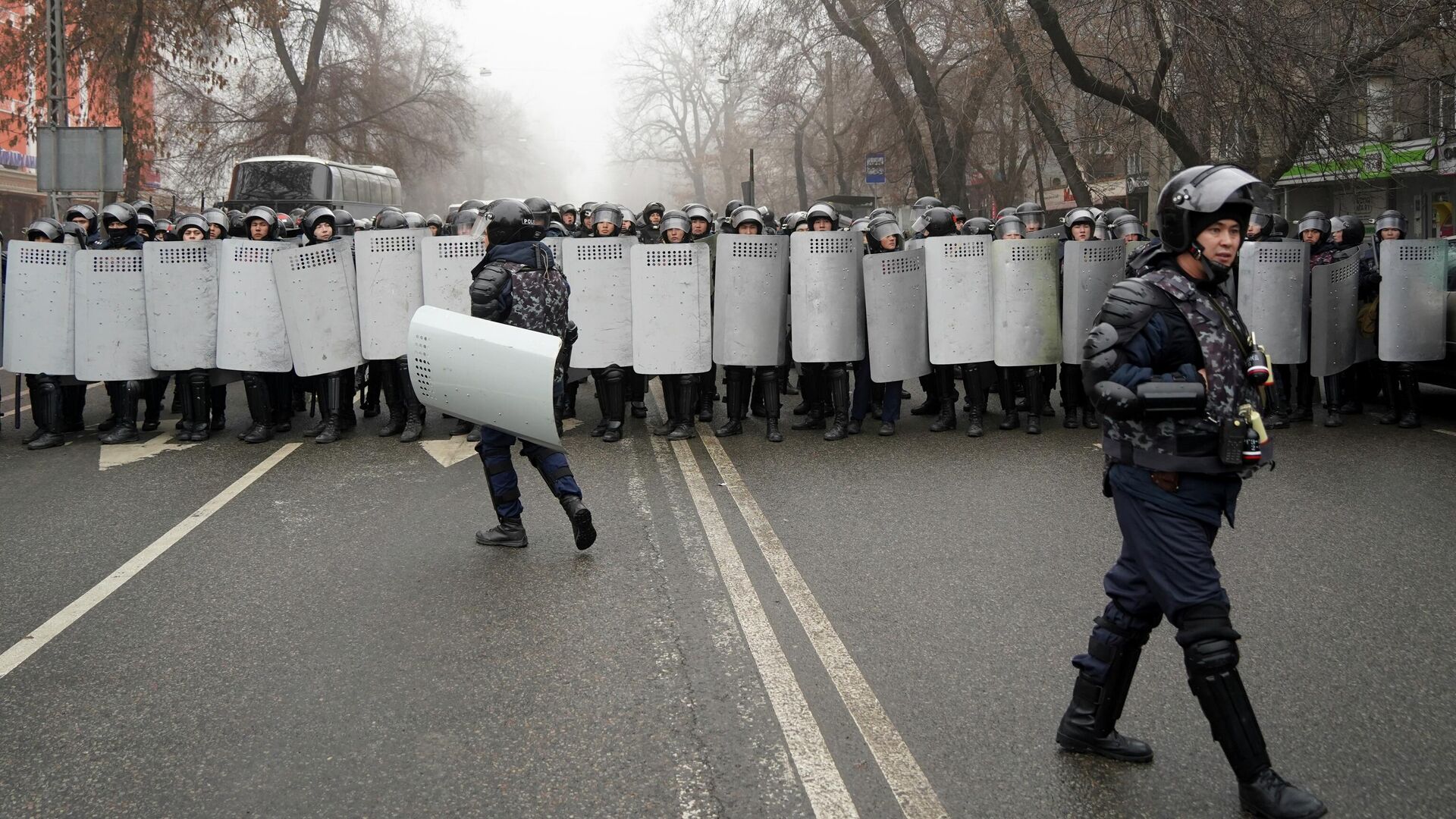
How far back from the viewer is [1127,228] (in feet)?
35.3

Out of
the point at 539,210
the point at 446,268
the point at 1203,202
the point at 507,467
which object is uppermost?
the point at 539,210

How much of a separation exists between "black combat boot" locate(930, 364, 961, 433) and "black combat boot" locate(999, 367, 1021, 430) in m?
0.39

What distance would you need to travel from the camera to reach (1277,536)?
6418 mm

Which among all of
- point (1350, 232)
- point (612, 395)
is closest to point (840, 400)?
point (612, 395)

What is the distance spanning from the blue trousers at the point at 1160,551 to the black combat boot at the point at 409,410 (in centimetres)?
737

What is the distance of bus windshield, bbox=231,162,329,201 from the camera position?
27531 mm

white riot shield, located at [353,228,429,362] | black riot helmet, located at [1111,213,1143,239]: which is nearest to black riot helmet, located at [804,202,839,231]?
black riot helmet, located at [1111,213,1143,239]

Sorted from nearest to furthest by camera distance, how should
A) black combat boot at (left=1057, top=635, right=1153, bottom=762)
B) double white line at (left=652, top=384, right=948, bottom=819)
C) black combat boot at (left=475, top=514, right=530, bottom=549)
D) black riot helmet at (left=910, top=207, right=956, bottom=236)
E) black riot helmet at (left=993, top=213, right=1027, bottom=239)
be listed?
double white line at (left=652, top=384, right=948, bottom=819) → black combat boot at (left=1057, top=635, right=1153, bottom=762) → black combat boot at (left=475, top=514, right=530, bottom=549) → black riot helmet at (left=910, top=207, right=956, bottom=236) → black riot helmet at (left=993, top=213, right=1027, bottom=239)

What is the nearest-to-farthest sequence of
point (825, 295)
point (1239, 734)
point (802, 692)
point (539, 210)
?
point (1239, 734), point (802, 692), point (539, 210), point (825, 295)

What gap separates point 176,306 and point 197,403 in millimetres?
810

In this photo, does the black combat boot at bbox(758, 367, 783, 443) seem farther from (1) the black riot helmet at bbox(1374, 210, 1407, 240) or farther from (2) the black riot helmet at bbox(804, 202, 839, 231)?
(1) the black riot helmet at bbox(1374, 210, 1407, 240)

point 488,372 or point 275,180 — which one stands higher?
point 275,180

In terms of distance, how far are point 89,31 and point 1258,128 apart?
68.5 ft

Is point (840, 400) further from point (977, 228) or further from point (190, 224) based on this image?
point (190, 224)
